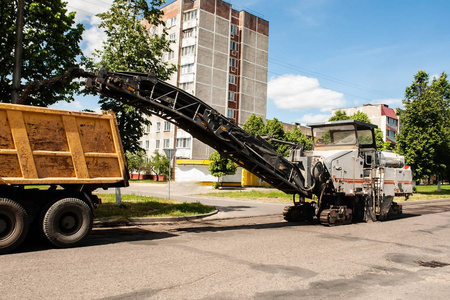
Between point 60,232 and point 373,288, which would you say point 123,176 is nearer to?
point 60,232

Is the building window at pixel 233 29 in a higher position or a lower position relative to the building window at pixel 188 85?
higher

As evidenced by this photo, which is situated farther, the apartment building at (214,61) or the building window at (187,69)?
the building window at (187,69)

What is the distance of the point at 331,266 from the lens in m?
7.17

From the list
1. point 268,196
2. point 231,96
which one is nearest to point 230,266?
point 268,196

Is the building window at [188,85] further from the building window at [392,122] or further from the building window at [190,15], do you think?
the building window at [392,122]

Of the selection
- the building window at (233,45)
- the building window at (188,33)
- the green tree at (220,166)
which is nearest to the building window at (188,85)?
the building window at (188,33)

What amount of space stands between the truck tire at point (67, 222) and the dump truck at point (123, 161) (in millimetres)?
21

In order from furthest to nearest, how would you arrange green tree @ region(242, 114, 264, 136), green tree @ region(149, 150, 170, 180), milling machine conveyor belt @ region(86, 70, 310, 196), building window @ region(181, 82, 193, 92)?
green tree @ region(149, 150, 170, 180) < building window @ region(181, 82, 193, 92) < green tree @ region(242, 114, 264, 136) < milling machine conveyor belt @ region(86, 70, 310, 196)

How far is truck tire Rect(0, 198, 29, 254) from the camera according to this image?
743cm

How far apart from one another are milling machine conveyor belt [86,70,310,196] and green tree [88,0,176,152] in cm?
506

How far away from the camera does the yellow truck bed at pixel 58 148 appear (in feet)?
24.8

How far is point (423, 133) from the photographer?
34406 mm

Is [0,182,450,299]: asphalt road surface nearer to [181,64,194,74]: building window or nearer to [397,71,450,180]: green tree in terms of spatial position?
[397,71,450,180]: green tree

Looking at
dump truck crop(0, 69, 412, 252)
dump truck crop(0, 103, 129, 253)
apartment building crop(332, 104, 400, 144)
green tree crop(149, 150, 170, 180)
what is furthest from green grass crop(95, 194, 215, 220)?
apartment building crop(332, 104, 400, 144)
